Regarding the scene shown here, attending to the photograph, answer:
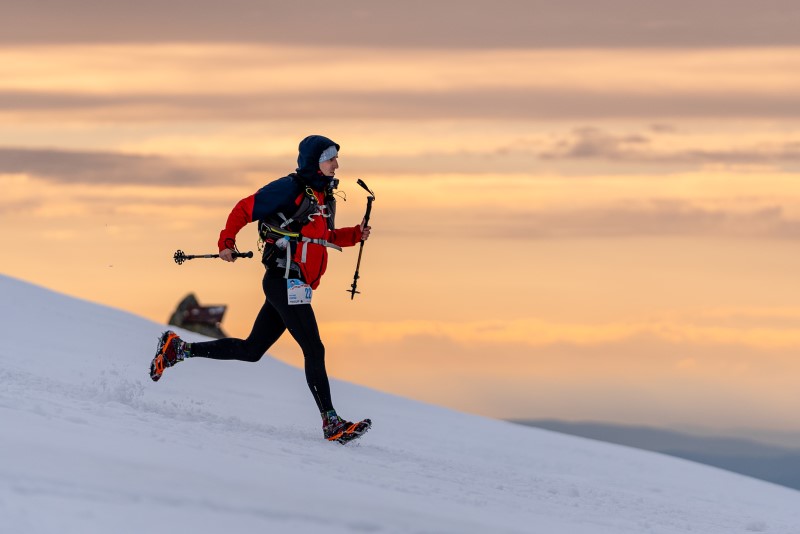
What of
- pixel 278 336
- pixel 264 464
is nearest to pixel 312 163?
pixel 278 336

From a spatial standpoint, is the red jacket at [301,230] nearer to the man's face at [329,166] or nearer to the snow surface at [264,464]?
the man's face at [329,166]

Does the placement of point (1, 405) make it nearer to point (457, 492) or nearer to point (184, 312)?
point (457, 492)

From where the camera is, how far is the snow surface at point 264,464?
283 inches

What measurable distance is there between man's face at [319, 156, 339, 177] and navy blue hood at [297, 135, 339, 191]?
0.05m

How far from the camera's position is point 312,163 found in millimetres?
10547

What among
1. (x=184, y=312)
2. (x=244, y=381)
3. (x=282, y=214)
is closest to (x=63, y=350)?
(x=244, y=381)

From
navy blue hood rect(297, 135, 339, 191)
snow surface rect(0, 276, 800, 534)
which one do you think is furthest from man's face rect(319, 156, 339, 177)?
snow surface rect(0, 276, 800, 534)

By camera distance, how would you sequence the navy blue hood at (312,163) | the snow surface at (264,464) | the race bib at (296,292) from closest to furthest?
the snow surface at (264,464), the race bib at (296,292), the navy blue hood at (312,163)

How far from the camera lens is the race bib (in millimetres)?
10312

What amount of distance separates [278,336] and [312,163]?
5.16 feet

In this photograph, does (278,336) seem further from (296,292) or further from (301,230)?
(301,230)

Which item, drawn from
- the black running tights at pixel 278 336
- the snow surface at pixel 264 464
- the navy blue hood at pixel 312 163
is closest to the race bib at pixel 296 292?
the black running tights at pixel 278 336

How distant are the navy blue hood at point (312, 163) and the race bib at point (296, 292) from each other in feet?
2.77

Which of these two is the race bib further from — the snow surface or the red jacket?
the snow surface
